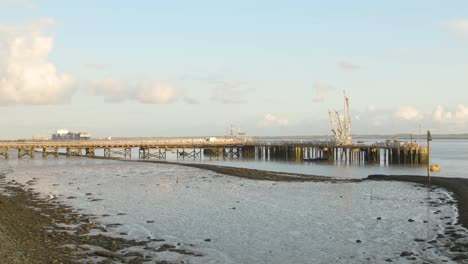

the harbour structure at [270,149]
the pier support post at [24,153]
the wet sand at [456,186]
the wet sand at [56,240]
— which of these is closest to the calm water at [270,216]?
the wet sand at [456,186]

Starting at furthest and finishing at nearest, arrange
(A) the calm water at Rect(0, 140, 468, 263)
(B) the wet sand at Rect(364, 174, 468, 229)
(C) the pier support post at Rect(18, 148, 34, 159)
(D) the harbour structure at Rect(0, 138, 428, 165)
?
1. (C) the pier support post at Rect(18, 148, 34, 159)
2. (D) the harbour structure at Rect(0, 138, 428, 165)
3. (B) the wet sand at Rect(364, 174, 468, 229)
4. (A) the calm water at Rect(0, 140, 468, 263)

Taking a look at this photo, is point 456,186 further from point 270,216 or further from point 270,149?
point 270,149

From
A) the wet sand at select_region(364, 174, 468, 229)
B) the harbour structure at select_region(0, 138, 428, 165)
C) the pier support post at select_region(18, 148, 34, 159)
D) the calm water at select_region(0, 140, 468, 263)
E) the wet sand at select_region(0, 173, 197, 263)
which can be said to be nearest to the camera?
the wet sand at select_region(0, 173, 197, 263)

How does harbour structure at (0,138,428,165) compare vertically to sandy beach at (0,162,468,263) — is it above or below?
above

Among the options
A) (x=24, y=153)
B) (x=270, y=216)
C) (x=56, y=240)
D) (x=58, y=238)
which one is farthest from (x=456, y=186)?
(x=24, y=153)

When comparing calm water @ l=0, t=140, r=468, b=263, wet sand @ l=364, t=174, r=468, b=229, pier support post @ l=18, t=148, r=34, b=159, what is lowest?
calm water @ l=0, t=140, r=468, b=263

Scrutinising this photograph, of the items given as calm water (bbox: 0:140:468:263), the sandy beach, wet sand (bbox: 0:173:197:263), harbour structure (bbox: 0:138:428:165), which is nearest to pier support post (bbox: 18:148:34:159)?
harbour structure (bbox: 0:138:428:165)

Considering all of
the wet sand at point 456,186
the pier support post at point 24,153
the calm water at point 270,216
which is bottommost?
the calm water at point 270,216

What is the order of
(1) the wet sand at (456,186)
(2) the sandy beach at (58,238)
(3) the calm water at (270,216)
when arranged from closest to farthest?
Answer: 1. (2) the sandy beach at (58,238)
2. (3) the calm water at (270,216)
3. (1) the wet sand at (456,186)

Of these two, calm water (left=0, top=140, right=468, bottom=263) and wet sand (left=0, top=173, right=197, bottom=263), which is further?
calm water (left=0, top=140, right=468, bottom=263)

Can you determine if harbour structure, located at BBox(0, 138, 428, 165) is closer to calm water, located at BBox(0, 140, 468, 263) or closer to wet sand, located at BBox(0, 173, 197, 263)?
calm water, located at BBox(0, 140, 468, 263)

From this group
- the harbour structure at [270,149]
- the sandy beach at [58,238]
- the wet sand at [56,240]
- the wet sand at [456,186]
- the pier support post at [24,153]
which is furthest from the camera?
the pier support post at [24,153]

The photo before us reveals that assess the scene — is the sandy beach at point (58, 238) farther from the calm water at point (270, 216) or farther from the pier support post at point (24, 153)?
the pier support post at point (24, 153)

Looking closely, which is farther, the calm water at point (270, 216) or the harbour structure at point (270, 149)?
the harbour structure at point (270, 149)
